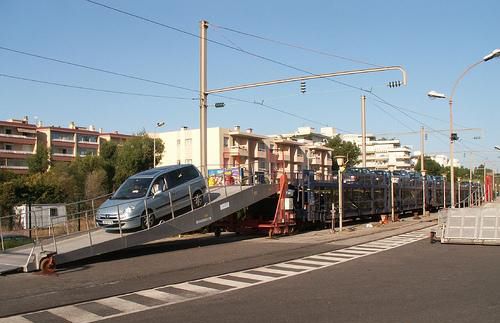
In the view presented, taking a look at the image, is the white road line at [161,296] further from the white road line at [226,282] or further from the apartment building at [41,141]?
the apartment building at [41,141]

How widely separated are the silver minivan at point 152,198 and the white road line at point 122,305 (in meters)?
6.99

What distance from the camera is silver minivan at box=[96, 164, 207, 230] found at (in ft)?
57.2

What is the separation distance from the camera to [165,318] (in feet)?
27.7

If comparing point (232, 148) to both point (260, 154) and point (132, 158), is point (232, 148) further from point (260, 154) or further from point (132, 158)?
point (132, 158)

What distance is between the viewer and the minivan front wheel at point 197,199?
20.3 metres

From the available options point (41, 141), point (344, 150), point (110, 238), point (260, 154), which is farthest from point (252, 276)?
point (344, 150)

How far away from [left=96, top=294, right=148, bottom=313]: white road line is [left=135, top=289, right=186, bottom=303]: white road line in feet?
1.87

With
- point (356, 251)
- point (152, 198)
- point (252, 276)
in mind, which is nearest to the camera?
point (252, 276)

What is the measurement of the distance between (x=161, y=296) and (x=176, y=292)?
0.48 metres

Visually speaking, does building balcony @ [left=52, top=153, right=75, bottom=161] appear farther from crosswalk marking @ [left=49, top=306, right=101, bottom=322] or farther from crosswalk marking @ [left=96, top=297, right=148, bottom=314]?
crosswalk marking @ [left=49, top=306, right=101, bottom=322]

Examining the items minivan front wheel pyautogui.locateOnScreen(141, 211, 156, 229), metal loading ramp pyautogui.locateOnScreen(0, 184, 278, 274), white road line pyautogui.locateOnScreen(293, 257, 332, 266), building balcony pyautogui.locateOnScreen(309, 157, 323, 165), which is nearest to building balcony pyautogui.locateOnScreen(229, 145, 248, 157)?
building balcony pyautogui.locateOnScreen(309, 157, 323, 165)

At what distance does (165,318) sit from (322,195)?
20647 millimetres

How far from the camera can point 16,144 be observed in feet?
307

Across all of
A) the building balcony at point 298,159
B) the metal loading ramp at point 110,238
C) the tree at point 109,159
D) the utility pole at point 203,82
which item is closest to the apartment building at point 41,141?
the tree at point 109,159
